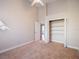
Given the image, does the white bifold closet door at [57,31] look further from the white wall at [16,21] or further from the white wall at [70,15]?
the white wall at [16,21]

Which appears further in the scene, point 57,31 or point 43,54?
point 57,31

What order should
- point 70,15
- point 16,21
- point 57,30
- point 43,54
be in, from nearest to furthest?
point 43,54
point 70,15
point 16,21
point 57,30

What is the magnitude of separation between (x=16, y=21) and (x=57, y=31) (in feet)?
12.2

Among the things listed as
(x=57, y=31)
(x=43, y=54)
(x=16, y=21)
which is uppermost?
(x=16, y=21)

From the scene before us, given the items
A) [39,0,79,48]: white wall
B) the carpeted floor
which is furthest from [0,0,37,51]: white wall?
[39,0,79,48]: white wall

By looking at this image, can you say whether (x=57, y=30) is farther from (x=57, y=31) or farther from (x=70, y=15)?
(x=70, y=15)

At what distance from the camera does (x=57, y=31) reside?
682 cm

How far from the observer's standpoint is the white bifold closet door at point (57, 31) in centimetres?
646

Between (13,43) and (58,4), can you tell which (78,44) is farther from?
(13,43)

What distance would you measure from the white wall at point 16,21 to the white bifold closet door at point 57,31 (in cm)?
199

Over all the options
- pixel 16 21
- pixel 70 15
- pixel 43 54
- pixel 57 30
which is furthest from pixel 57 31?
pixel 16 21

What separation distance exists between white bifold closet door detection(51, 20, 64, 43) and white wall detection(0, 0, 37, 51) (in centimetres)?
199

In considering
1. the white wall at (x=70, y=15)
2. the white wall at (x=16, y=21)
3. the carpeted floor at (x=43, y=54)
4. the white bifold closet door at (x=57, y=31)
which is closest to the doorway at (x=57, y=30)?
the white bifold closet door at (x=57, y=31)

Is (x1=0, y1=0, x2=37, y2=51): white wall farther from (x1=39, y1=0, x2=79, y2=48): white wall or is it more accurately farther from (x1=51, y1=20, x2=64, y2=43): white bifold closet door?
(x1=39, y1=0, x2=79, y2=48): white wall
